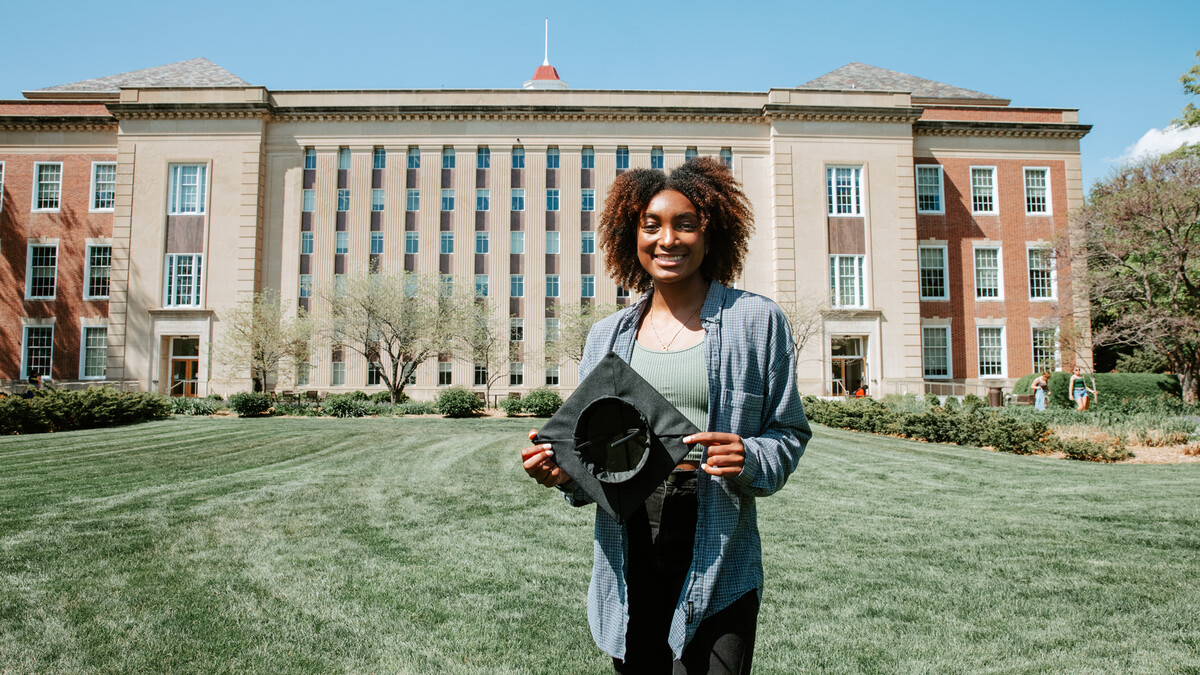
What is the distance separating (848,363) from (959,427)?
63.4 feet

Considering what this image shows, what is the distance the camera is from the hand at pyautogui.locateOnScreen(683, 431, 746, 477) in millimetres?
1679

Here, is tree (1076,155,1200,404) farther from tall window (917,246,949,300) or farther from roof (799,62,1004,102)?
roof (799,62,1004,102)

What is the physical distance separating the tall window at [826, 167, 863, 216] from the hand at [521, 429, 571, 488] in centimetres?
3516

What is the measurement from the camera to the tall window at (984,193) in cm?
3531

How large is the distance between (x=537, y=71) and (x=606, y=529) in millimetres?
57629

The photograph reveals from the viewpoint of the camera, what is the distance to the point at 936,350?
34.7 meters

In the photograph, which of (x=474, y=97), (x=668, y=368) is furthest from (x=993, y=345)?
(x=668, y=368)

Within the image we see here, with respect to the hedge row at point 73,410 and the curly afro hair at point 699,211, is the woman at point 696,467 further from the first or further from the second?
the hedge row at point 73,410

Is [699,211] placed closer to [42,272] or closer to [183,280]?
[183,280]

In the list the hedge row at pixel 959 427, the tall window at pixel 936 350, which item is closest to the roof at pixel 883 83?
the tall window at pixel 936 350

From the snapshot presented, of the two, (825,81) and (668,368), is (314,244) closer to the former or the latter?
(825,81)

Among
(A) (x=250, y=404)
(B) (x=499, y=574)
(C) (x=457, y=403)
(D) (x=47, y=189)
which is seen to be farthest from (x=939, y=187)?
(D) (x=47, y=189)

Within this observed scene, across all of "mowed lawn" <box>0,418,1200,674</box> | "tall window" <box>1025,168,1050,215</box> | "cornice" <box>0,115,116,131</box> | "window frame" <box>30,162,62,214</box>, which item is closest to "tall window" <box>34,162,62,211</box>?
"window frame" <box>30,162,62,214</box>

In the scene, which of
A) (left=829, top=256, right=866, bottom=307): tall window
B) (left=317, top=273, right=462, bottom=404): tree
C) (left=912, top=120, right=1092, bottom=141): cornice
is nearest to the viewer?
(left=317, top=273, right=462, bottom=404): tree
